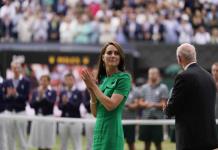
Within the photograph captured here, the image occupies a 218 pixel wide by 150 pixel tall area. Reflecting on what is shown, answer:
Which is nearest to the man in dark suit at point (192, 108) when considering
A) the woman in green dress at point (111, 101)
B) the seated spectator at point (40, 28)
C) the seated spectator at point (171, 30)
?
the woman in green dress at point (111, 101)

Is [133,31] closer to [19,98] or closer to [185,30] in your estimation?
Answer: [185,30]

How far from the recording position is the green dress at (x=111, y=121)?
795 centimetres

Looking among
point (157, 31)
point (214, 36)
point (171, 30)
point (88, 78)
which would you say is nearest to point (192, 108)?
point (88, 78)

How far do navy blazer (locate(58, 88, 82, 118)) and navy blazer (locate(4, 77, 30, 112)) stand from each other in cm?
67

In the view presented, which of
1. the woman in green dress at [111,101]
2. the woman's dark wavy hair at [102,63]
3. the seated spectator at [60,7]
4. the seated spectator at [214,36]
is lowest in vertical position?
the woman in green dress at [111,101]

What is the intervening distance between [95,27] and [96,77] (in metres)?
15.9

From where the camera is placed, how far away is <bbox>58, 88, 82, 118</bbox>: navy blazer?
606 inches

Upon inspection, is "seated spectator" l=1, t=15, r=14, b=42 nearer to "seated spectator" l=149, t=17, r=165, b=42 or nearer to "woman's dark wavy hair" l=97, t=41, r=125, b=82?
"seated spectator" l=149, t=17, r=165, b=42

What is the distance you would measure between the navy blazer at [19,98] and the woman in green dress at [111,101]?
24.5 feet

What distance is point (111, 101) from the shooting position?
7875 mm

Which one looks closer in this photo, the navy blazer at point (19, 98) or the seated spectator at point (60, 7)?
the navy blazer at point (19, 98)

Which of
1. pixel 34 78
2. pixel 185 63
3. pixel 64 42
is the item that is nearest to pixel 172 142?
pixel 185 63

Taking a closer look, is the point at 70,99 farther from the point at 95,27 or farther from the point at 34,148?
the point at 95,27

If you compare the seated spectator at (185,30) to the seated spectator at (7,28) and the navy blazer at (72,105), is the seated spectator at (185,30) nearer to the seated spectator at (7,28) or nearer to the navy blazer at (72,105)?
the seated spectator at (7,28)
